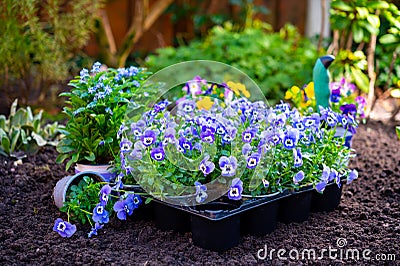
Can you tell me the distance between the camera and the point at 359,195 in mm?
2611

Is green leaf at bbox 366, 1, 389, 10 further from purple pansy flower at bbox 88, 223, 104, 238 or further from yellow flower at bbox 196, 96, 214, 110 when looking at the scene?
purple pansy flower at bbox 88, 223, 104, 238

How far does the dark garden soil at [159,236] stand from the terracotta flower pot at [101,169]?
206 mm

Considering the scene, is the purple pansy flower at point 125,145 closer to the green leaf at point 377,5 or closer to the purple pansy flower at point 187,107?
the purple pansy flower at point 187,107

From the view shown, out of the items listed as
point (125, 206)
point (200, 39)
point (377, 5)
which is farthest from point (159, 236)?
point (200, 39)

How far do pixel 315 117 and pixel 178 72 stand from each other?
2.34m

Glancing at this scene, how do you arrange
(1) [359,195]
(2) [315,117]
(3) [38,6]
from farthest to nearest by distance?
(3) [38,6]
(1) [359,195]
(2) [315,117]

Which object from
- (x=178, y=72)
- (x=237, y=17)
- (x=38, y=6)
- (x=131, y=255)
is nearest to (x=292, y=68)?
(x=178, y=72)

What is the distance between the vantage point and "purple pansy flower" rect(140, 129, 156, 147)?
2.05 meters

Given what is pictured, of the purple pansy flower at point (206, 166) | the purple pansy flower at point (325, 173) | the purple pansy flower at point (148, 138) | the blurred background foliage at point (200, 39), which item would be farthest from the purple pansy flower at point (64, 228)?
the blurred background foliage at point (200, 39)

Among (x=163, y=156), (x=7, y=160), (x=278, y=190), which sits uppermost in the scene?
(x=163, y=156)

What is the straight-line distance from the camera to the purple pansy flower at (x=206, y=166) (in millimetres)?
1967

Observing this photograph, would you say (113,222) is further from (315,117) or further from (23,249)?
(315,117)

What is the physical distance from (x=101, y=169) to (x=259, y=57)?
96.8 inches

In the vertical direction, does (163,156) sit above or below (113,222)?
above
